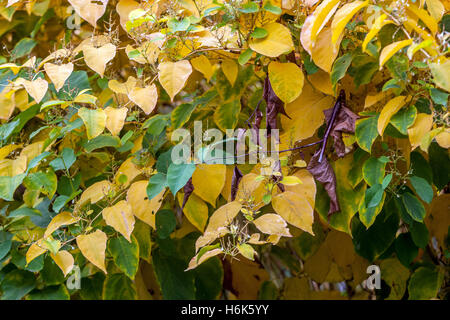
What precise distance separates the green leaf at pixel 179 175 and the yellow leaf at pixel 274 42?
26cm

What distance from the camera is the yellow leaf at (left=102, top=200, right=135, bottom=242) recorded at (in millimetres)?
1023

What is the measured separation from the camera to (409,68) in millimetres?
913

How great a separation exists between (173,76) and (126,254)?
0.40 m

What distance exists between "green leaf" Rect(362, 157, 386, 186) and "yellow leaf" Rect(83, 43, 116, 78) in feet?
1.76

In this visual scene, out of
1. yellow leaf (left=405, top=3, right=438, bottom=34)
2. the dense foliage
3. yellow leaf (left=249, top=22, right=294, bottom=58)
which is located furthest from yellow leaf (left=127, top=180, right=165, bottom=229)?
yellow leaf (left=405, top=3, right=438, bottom=34)

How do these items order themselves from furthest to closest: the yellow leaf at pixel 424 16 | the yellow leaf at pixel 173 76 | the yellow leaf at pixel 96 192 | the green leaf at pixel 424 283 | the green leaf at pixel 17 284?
the green leaf at pixel 424 283
the green leaf at pixel 17 284
the yellow leaf at pixel 96 192
the yellow leaf at pixel 173 76
the yellow leaf at pixel 424 16

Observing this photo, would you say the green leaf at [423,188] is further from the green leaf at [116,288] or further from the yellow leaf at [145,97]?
the green leaf at [116,288]

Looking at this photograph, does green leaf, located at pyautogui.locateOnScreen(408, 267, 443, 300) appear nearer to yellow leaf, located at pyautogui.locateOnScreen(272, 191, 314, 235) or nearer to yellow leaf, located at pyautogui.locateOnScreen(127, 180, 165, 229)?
yellow leaf, located at pyautogui.locateOnScreen(272, 191, 314, 235)

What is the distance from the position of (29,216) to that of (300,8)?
2.57ft

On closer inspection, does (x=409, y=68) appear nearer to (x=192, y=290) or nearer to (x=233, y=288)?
(x=192, y=290)

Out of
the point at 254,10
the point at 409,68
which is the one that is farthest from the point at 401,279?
the point at 254,10

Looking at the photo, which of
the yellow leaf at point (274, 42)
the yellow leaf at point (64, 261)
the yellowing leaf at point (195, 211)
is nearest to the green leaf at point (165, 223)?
the yellowing leaf at point (195, 211)

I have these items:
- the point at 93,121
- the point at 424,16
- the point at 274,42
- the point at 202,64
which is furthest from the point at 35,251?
the point at 424,16

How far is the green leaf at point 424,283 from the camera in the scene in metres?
1.32
